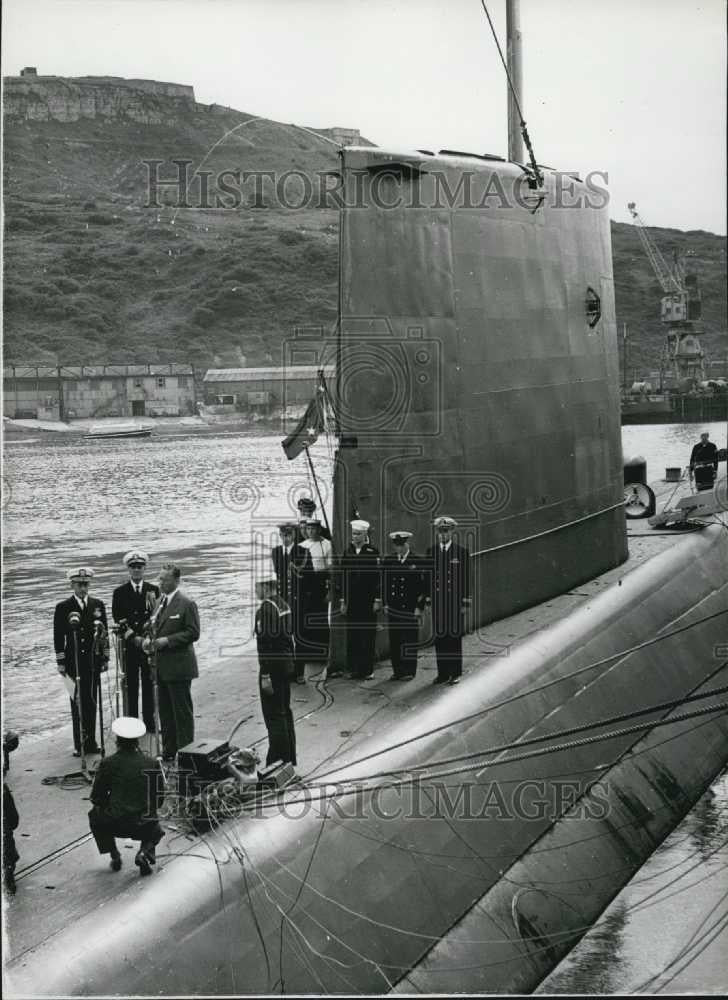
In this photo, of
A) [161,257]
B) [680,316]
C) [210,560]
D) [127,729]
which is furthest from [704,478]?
[680,316]

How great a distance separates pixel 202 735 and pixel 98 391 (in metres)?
44.1

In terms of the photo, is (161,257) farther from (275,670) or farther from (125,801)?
Result: (125,801)

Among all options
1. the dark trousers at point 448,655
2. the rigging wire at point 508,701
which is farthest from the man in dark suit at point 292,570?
the rigging wire at point 508,701

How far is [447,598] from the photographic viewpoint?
7.59 m

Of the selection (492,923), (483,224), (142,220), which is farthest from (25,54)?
(142,220)

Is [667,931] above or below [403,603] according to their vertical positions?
below

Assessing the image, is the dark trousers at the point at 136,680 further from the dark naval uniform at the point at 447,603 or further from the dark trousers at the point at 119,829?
the dark trousers at the point at 119,829

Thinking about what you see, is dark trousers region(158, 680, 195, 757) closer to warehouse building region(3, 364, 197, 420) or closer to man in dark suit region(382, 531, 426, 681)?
man in dark suit region(382, 531, 426, 681)

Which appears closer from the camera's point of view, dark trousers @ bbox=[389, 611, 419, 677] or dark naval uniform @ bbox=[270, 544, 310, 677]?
dark trousers @ bbox=[389, 611, 419, 677]

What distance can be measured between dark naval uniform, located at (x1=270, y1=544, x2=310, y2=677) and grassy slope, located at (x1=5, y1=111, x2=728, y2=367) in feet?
103

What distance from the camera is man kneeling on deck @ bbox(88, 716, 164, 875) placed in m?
4.99

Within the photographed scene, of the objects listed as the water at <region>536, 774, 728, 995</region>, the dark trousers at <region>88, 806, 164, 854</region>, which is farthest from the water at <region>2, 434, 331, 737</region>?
the dark trousers at <region>88, 806, 164, 854</region>

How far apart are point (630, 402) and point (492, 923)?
67875 millimetres

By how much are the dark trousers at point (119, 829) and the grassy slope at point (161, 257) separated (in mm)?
34611
